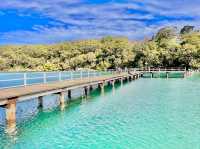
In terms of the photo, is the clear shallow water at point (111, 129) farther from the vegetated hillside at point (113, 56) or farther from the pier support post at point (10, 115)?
the vegetated hillside at point (113, 56)

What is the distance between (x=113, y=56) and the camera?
357ft

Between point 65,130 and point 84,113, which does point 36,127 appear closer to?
point 65,130

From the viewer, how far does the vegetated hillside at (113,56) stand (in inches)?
3649

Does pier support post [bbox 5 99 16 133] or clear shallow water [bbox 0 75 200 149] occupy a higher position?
pier support post [bbox 5 99 16 133]

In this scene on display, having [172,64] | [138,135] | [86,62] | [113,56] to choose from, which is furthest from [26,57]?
[138,135]

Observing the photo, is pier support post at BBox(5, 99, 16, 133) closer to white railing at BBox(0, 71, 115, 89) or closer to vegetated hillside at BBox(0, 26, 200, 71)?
white railing at BBox(0, 71, 115, 89)

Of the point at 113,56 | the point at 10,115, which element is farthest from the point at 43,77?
the point at 113,56

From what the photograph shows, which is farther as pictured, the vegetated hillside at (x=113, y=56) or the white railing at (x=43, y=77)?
the vegetated hillside at (x=113, y=56)

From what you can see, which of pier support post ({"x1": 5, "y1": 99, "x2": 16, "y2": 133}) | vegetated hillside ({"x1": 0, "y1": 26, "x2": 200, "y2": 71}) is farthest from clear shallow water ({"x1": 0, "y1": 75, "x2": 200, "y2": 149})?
vegetated hillside ({"x1": 0, "y1": 26, "x2": 200, "y2": 71})

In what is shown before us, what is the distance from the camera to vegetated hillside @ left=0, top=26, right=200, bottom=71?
92.7 meters

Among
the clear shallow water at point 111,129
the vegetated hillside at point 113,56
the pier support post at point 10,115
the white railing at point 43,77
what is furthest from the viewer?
the vegetated hillside at point 113,56

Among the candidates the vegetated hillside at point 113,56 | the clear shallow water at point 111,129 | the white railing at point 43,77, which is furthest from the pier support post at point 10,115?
the vegetated hillside at point 113,56

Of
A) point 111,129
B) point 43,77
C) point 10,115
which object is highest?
point 43,77

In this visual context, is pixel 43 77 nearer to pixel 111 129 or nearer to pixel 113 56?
pixel 111 129
